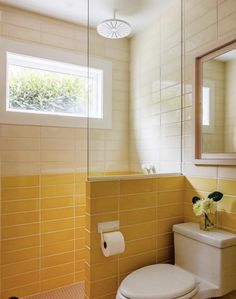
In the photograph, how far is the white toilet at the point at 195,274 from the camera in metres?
1.39

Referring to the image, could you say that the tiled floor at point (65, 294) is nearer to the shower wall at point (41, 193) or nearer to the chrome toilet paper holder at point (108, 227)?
the shower wall at point (41, 193)

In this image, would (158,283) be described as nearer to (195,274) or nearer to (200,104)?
(195,274)

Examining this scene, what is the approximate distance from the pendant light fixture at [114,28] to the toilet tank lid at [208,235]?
1722 millimetres

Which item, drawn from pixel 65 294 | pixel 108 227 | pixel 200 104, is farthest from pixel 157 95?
pixel 65 294

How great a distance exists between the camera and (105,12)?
2178 millimetres

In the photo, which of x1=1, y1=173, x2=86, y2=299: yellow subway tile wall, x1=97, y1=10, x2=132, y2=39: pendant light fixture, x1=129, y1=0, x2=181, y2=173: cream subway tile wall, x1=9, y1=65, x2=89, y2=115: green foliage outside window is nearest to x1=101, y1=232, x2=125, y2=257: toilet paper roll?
x1=129, y1=0, x2=181, y2=173: cream subway tile wall

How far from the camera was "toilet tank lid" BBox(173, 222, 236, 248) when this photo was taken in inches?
59.6

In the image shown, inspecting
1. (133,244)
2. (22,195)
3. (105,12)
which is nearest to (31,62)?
(105,12)

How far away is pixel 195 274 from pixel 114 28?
6.88ft

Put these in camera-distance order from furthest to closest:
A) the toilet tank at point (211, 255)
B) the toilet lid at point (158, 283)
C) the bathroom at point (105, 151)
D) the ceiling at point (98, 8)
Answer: the ceiling at point (98, 8), the bathroom at point (105, 151), the toilet tank at point (211, 255), the toilet lid at point (158, 283)

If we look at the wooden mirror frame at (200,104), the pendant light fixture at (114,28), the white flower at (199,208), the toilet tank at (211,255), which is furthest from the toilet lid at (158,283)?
the pendant light fixture at (114,28)

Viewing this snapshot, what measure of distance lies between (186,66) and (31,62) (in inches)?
55.9

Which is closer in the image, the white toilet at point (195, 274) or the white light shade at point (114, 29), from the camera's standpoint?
the white toilet at point (195, 274)

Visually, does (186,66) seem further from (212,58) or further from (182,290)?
(182,290)
